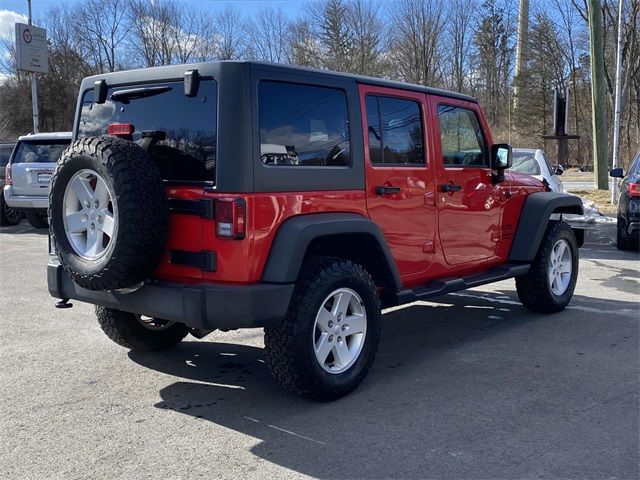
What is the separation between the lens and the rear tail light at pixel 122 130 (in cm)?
415

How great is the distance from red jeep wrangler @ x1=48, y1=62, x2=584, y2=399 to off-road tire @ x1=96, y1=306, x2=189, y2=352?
0.05 feet

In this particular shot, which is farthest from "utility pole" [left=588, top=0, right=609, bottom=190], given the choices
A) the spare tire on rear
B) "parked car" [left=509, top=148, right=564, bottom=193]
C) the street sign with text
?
the street sign with text

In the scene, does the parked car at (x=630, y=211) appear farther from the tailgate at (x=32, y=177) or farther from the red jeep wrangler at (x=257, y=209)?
the tailgate at (x=32, y=177)

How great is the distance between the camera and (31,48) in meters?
22.3

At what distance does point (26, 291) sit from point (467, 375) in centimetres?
558

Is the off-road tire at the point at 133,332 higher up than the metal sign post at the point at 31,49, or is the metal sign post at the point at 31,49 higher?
the metal sign post at the point at 31,49

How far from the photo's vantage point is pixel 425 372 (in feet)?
15.8

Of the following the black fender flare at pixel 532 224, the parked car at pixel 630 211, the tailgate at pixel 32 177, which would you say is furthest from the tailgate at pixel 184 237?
the tailgate at pixel 32 177

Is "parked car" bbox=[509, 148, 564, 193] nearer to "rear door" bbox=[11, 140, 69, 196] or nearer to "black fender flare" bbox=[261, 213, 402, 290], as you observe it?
"black fender flare" bbox=[261, 213, 402, 290]

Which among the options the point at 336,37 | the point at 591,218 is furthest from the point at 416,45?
the point at 591,218

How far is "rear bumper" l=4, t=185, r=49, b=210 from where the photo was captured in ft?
42.8

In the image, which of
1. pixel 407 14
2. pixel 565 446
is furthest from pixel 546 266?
pixel 407 14

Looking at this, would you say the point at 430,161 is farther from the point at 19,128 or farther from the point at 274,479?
the point at 19,128

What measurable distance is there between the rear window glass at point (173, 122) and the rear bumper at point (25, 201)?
30.8 feet
